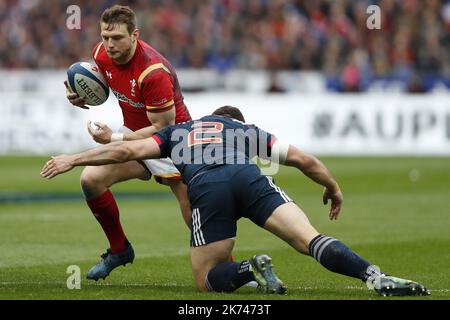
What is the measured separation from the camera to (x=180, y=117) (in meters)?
10.1

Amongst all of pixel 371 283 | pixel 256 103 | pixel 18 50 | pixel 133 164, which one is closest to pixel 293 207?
pixel 371 283

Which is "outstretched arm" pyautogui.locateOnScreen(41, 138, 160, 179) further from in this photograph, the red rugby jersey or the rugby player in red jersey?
the red rugby jersey

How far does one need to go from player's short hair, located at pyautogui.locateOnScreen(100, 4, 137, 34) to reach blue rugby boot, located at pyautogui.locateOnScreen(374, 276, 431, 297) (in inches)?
132

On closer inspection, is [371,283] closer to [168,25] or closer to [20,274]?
[20,274]

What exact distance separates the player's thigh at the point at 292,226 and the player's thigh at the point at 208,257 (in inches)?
17.5

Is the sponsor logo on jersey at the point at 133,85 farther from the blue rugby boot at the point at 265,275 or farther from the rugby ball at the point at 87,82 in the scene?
the blue rugby boot at the point at 265,275

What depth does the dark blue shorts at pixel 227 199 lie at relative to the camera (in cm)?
840

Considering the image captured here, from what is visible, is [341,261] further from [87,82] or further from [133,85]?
[87,82]

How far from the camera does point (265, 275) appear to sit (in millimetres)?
8055

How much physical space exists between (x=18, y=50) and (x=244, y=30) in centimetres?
644

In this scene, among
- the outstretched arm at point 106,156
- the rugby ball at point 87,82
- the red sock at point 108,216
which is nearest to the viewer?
the outstretched arm at point 106,156

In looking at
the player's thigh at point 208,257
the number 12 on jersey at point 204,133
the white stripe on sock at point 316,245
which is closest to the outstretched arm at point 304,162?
the number 12 on jersey at point 204,133

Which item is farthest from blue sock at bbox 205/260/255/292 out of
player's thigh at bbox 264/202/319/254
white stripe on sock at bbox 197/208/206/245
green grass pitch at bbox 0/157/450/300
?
player's thigh at bbox 264/202/319/254

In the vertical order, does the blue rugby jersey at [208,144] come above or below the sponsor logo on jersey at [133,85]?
below
